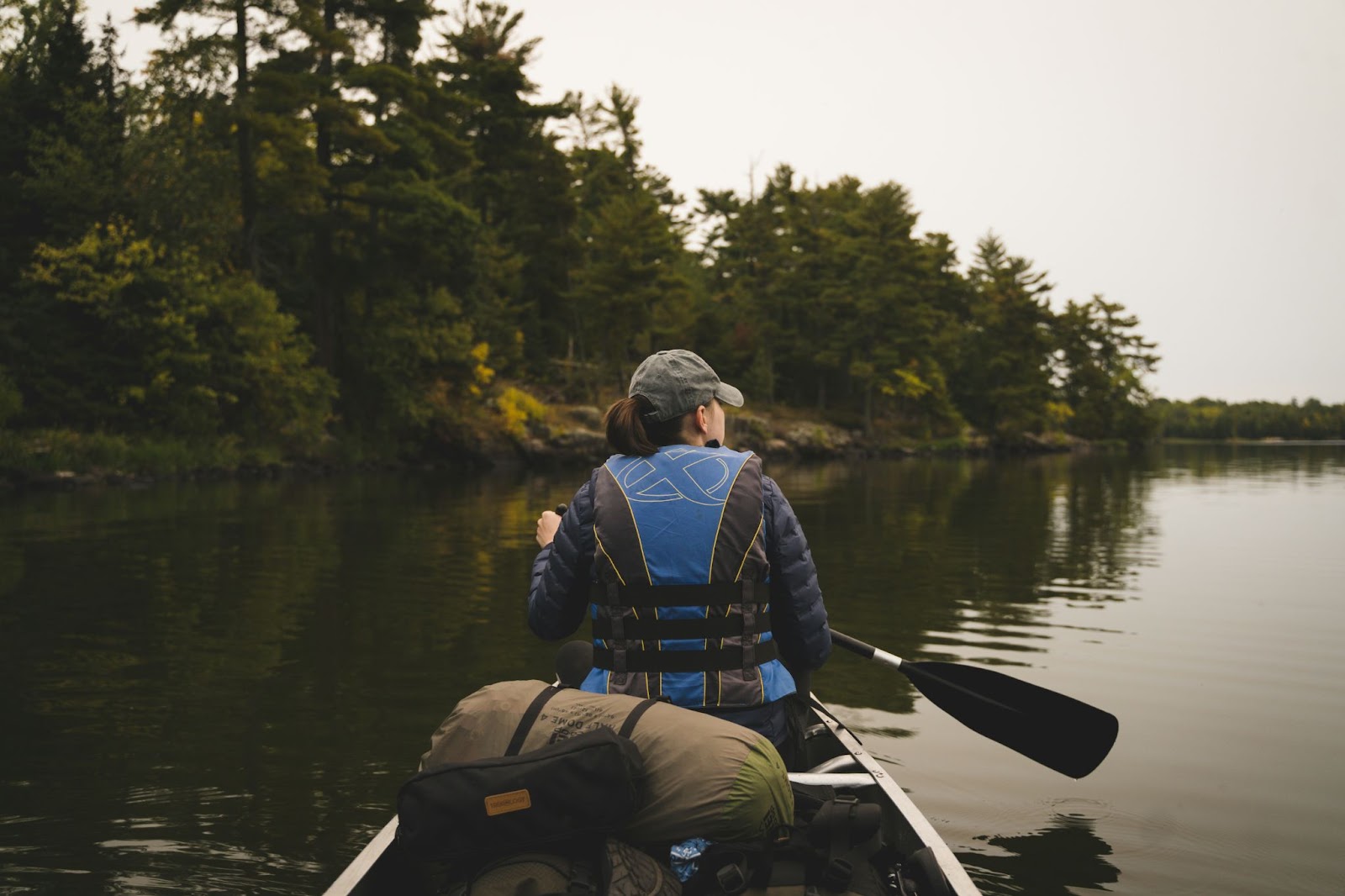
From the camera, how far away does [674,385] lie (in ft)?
10.6

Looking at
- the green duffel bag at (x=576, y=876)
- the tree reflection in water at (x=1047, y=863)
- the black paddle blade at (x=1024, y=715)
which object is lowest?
the tree reflection in water at (x=1047, y=863)

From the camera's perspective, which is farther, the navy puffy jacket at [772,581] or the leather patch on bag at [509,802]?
the navy puffy jacket at [772,581]

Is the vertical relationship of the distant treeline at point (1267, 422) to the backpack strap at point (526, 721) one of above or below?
above

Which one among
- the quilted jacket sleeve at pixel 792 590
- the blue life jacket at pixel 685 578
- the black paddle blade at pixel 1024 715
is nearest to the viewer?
the blue life jacket at pixel 685 578

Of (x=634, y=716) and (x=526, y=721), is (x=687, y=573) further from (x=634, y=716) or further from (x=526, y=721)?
(x=526, y=721)

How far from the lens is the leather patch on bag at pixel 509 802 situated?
2.35 meters

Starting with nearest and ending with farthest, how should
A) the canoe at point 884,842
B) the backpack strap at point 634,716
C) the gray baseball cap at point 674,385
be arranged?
1. the backpack strap at point 634,716
2. the canoe at point 884,842
3. the gray baseball cap at point 674,385

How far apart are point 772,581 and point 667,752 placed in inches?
32.7

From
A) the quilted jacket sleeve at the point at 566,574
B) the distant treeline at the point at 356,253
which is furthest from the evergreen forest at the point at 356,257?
the quilted jacket sleeve at the point at 566,574

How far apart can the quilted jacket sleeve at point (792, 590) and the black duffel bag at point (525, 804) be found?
2.98 feet

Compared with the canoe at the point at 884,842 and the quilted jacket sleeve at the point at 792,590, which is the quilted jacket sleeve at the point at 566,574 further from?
the canoe at the point at 884,842

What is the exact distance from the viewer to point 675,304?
48.5 meters

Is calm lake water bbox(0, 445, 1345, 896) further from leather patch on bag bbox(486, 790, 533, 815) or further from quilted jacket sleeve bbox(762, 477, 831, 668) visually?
leather patch on bag bbox(486, 790, 533, 815)

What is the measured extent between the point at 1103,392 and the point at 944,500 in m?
54.0
